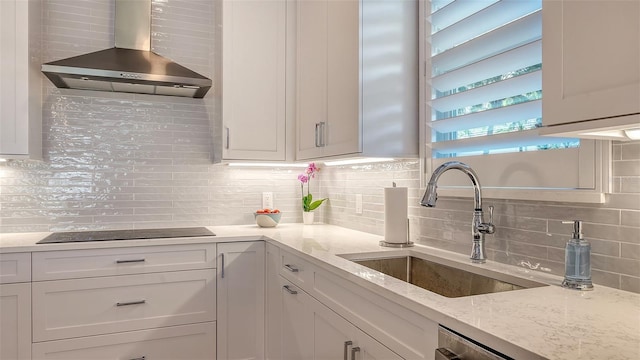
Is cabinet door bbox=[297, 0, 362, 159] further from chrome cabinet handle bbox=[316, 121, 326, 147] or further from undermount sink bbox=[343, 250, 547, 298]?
undermount sink bbox=[343, 250, 547, 298]

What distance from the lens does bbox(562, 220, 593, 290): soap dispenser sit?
1187 millimetres

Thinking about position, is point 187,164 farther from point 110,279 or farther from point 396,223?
point 396,223

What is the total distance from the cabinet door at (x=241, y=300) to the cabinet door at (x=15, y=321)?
0.92 metres

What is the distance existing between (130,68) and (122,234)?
952 millimetres

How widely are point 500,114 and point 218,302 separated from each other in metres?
1.78

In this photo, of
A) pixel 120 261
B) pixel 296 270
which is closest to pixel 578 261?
pixel 296 270

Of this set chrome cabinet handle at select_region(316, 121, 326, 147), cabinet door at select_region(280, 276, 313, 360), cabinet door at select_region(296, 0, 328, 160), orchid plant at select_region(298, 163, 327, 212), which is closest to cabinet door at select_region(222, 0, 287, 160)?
cabinet door at select_region(296, 0, 328, 160)

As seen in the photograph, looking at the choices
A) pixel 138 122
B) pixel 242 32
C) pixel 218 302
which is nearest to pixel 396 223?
pixel 218 302

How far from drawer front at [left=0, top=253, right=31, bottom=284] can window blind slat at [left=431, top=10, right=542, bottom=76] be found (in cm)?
215

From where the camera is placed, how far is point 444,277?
1.67 m

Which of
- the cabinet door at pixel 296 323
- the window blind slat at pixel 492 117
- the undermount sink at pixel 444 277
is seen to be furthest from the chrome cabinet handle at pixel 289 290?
A: the window blind slat at pixel 492 117

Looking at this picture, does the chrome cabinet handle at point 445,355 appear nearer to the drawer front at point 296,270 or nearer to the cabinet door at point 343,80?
the drawer front at point 296,270

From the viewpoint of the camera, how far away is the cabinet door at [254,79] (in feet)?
8.70

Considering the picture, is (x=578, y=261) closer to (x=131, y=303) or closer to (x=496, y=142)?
(x=496, y=142)
